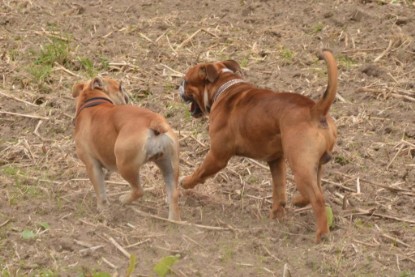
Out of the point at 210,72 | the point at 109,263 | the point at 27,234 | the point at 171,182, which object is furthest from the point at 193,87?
the point at 109,263

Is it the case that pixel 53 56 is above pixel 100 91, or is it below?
below

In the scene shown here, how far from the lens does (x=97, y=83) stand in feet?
31.4

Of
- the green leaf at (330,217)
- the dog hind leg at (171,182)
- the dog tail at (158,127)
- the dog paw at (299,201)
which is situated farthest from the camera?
the dog paw at (299,201)

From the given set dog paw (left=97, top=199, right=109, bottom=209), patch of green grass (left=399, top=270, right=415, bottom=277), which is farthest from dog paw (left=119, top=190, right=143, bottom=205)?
patch of green grass (left=399, top=270, right=415, bottom=277)

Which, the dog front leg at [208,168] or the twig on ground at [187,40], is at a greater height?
the dog front leg at [208,168]

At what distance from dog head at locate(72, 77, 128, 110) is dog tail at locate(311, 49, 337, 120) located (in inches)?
88.4

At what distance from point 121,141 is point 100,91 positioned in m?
1.19

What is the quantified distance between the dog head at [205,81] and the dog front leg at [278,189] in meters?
0.99

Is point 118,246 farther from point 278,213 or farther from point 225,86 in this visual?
point 225,86

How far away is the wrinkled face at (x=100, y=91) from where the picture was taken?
9.52 metres

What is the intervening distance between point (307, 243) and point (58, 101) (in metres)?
4.23

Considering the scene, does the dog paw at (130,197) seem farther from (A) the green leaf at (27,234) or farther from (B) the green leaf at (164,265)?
(B) the green leaf at (164,265)

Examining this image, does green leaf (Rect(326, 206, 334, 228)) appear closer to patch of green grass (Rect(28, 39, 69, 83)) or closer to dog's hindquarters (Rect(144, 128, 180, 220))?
dog's hindquarters (Rect(144, 128, 180, 220))

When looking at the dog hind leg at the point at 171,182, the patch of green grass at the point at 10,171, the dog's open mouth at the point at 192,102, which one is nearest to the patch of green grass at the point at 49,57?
the patch of green grass at the point at 10,171
